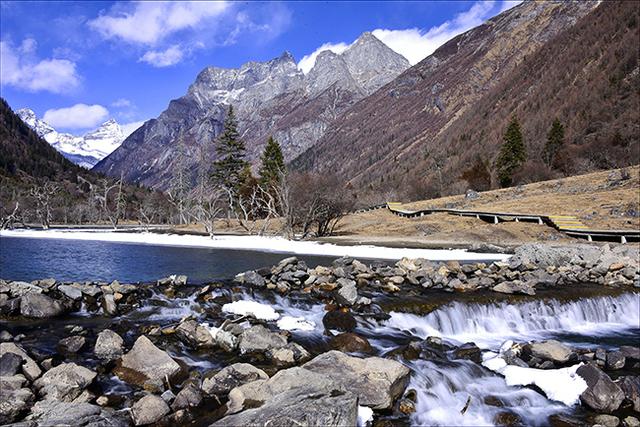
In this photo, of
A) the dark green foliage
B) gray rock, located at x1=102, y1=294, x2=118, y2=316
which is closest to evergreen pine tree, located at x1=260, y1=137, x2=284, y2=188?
the dark green foliage

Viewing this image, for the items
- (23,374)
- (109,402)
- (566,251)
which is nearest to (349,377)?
(109,402)

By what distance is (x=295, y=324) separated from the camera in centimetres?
A: 1210

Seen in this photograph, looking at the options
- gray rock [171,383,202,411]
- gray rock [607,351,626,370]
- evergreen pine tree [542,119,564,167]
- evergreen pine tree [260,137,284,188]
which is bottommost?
gray rock [607,351,626,370]

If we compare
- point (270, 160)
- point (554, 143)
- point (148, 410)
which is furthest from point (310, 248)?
point (554, 143)

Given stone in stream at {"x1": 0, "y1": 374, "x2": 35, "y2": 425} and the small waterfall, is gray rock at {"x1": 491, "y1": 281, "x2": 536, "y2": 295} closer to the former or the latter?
the small waterfall

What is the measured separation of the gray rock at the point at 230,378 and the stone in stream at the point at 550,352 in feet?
22.5

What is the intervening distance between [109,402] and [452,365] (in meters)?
7.33

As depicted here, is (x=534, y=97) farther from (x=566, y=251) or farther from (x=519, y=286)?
(x=519, y=286)

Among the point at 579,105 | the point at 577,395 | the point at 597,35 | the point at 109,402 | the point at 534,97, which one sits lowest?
the point at 577,395

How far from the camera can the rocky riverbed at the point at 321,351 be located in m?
7.25

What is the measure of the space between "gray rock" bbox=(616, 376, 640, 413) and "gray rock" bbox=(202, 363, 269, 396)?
7187 millimetres

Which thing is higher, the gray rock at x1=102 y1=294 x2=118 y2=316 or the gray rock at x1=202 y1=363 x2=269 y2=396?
the gray rock at x1=102 y1=294 x2=118 y2=316

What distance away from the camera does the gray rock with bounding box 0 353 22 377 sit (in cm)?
752

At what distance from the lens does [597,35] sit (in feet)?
434
